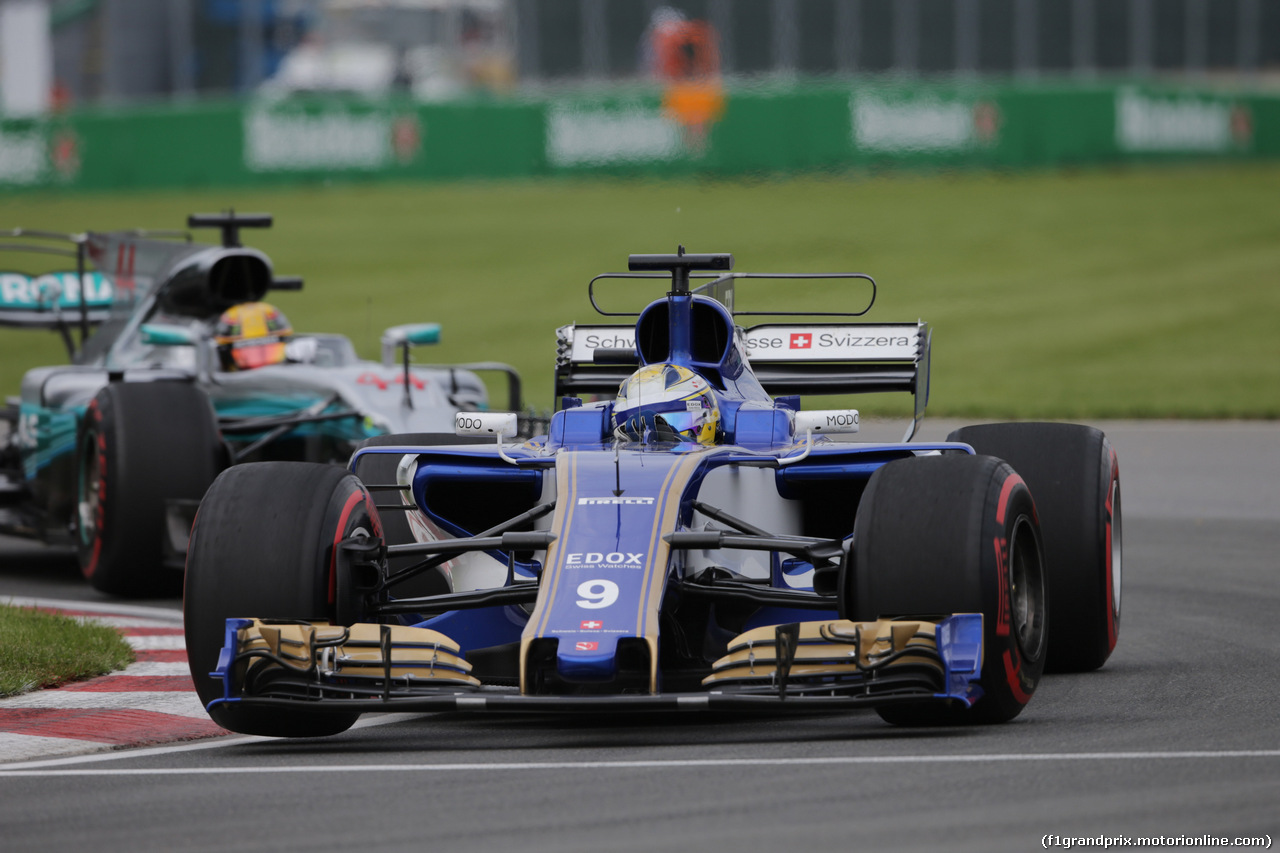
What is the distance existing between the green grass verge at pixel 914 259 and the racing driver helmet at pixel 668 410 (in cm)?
1055

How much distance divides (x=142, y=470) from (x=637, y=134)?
28.2 meters

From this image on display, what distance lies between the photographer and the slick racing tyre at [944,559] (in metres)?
6.73

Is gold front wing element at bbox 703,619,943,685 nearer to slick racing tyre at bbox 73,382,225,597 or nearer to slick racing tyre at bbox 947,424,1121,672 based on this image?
slick racing tyre at bbox 947,424,1121,672

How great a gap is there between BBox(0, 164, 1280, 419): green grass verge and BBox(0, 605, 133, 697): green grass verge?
10213 millimetres

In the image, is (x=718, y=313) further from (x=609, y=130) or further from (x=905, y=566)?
(x=609, y=130)

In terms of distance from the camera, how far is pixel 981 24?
46.5 meters

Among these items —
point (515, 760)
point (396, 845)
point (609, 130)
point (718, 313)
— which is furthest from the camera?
point (609, 130)

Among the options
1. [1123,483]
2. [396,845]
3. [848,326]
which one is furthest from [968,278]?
[396,845]

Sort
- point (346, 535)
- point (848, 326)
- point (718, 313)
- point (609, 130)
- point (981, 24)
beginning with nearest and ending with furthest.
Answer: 1. point (346, 535)
2. point (718, 313)
3. point (848, 326)
4. point (609, 130)
5. point (981, 24)

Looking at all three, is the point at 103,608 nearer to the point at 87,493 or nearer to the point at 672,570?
the point at 87,493

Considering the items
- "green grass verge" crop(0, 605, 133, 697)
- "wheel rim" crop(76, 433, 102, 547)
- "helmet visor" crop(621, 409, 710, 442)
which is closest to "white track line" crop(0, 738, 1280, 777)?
"helmet visor" crop(621, 409, 710, 442)

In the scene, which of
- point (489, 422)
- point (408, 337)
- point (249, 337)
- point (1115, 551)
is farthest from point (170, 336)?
point (1115, 551)

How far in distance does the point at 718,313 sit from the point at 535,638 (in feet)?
7.23

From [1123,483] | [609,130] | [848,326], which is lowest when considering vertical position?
[1123,483]
